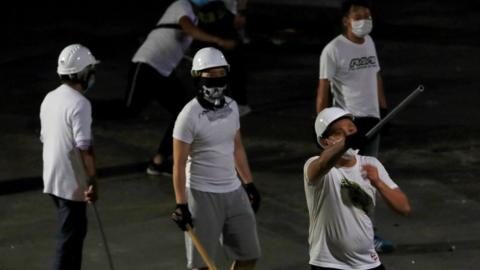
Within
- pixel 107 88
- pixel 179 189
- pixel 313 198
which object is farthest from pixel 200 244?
Answer: pixel 107 88

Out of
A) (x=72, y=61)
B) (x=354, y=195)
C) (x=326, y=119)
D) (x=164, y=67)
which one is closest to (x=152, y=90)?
(x=164, y=67)

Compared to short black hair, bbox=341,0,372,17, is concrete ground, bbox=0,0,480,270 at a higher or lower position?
lower

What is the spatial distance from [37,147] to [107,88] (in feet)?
8.88

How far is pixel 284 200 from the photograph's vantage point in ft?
33.8

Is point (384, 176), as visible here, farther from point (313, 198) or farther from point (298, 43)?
point (298, 43)

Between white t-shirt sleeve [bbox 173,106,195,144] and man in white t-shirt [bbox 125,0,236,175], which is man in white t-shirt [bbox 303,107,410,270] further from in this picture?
man in white t-shirt [bbox 125,0,236,175]

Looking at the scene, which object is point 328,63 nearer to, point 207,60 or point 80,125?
point 207,60

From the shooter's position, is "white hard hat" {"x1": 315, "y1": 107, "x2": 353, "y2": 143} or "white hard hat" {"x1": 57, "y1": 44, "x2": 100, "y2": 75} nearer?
"white hard hat" {"x1": 315, "y1": 107, "x2": 353, "y2": 143}

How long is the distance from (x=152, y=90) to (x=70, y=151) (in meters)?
3.48

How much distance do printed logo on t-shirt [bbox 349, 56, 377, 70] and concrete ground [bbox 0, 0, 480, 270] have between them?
1.41 metres

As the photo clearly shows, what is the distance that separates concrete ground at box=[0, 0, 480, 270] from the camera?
919 centimetres

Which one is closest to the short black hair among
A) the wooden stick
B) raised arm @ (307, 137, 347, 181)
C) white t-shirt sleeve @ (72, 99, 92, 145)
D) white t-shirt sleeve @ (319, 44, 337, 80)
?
white t-shirt sleeve @ (319, 44, 337, 80)

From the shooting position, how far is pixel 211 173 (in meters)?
7.36

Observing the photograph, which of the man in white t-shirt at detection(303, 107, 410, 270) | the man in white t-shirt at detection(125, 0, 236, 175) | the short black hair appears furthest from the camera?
the man in white t-shirt at detection(125, 0, 236, 175)
